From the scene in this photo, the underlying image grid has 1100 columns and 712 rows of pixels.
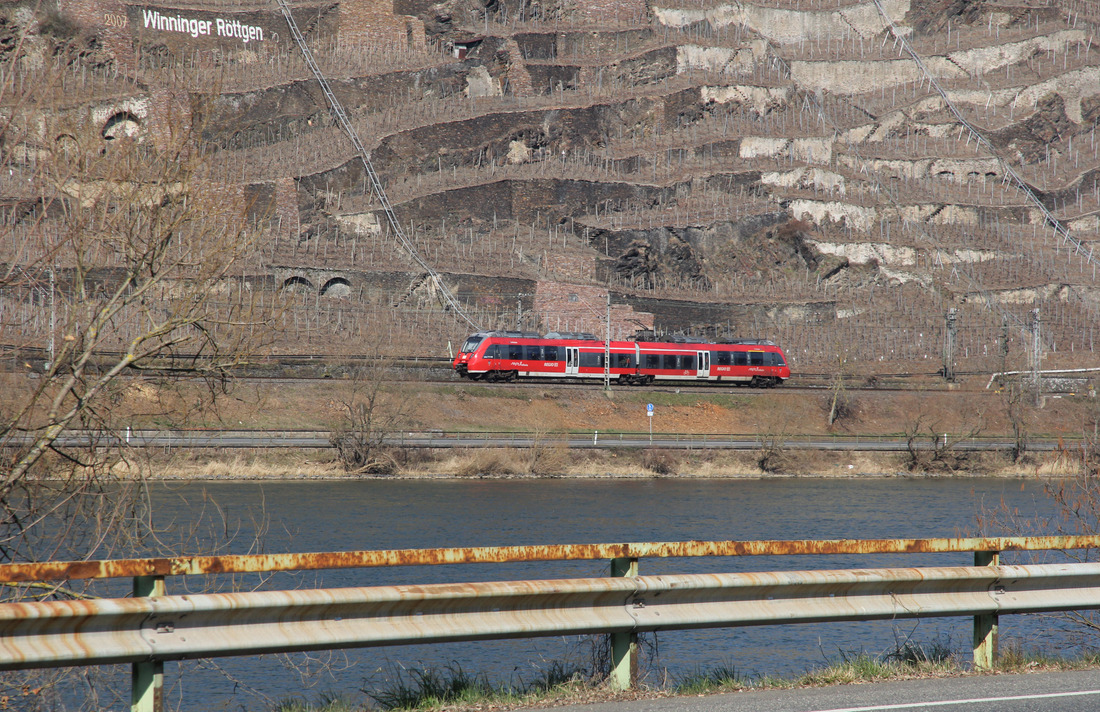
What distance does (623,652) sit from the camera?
21.6 ft

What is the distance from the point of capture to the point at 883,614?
6.91 m

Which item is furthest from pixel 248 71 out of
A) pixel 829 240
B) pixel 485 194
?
pixel 829 240

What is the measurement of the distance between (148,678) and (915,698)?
460 cm

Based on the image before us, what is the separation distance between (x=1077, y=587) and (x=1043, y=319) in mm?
75352

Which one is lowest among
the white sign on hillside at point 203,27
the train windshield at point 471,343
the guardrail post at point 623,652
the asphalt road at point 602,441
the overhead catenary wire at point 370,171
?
the asphalt road at point 602,441

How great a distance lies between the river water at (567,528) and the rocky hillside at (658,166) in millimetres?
18417

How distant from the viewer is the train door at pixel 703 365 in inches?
2196

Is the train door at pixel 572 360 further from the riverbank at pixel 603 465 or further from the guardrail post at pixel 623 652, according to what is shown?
the guardrail post at pixel 623 652

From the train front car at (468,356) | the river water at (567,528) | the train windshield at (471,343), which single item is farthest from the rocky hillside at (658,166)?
the river water at (567,528)

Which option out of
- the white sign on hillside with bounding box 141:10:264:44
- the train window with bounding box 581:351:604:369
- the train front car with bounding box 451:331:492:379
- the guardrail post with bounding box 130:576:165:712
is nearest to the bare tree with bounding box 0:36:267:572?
the guardrail post with bounding box 130:576:165:712

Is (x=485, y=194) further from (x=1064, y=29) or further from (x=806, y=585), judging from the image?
(x=806, y=585)

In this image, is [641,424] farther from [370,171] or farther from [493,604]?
[493,604]

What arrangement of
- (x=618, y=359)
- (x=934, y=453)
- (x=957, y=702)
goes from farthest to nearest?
(x=618, y=359)
(x=934, y=453)
(x=957, y=702)

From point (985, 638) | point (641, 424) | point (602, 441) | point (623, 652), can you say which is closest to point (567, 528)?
point (602, 441)
